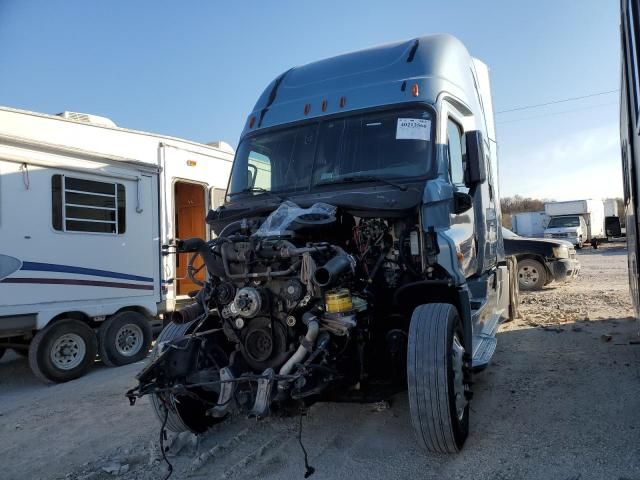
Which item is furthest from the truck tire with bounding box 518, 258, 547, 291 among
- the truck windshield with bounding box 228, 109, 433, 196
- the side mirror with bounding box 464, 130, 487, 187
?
the truck windshield with bounding box 228, 109, 433, 196

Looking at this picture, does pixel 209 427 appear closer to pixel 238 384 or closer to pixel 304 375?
pixel 238 384

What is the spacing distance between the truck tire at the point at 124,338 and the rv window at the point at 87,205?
4.30 ft

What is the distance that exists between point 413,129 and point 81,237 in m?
4.96

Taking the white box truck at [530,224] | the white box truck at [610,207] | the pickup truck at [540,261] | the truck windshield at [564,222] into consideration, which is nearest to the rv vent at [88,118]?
the pickup truck at [540,261]

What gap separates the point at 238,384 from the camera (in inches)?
142

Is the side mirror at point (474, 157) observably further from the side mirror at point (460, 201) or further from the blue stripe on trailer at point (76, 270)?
the blue stripe on trailer at point (76, 270)

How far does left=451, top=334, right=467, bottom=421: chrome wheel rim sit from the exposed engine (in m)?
0.42

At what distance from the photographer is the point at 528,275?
12.8 meters

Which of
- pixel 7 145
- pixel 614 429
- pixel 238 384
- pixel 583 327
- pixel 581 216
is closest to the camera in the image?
pixel 238 384

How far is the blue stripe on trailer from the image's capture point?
655cm

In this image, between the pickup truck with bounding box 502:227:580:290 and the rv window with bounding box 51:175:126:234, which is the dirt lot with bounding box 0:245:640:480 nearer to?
the rv window with bounding box 51:175:126:234

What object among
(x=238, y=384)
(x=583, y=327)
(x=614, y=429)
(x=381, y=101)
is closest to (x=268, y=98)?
(x=381, y=101)

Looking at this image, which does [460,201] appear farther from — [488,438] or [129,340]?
[129,340]

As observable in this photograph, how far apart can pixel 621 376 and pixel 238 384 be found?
4.08m
